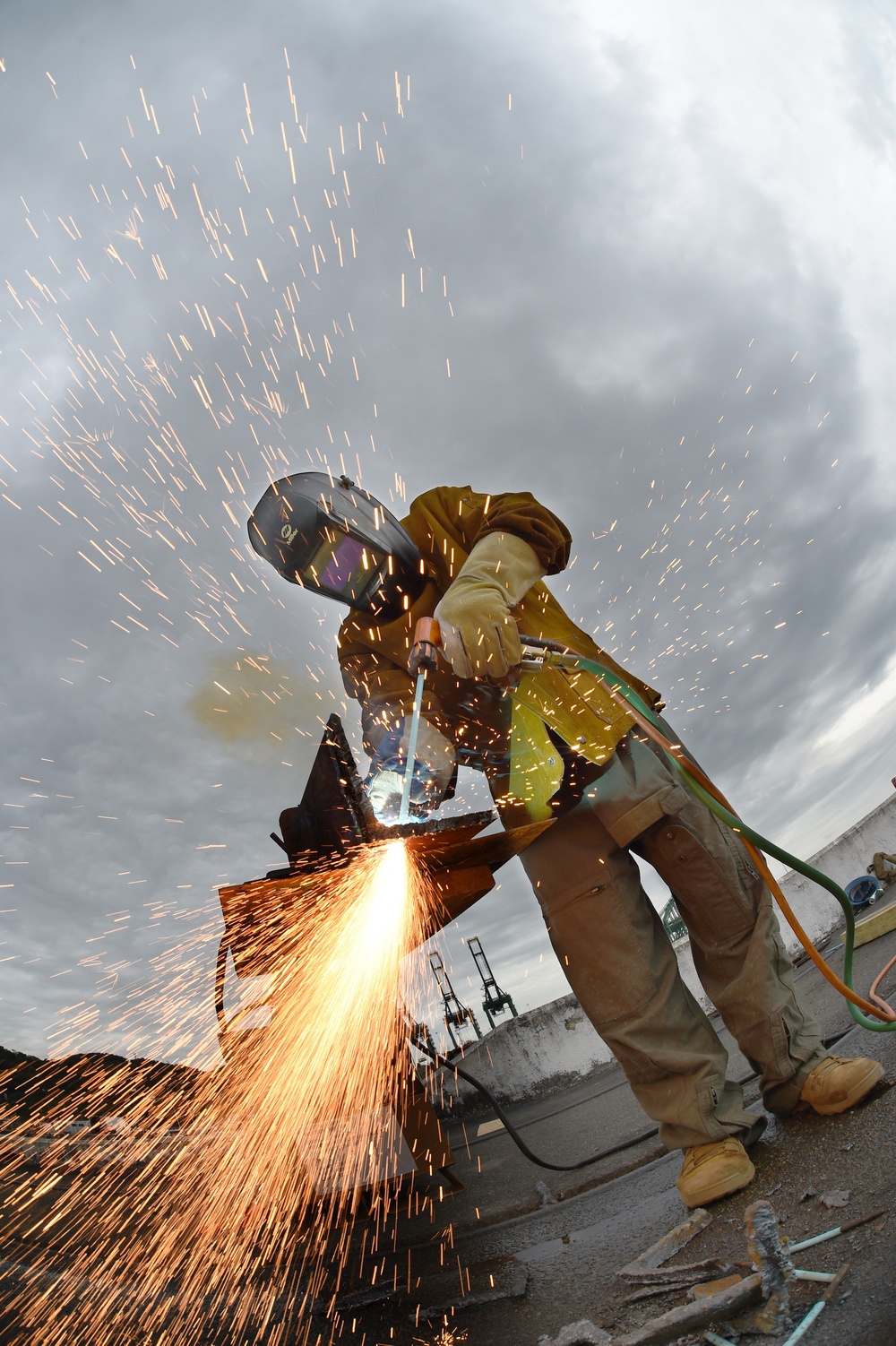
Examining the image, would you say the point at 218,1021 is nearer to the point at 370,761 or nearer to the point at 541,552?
the point at 370,761

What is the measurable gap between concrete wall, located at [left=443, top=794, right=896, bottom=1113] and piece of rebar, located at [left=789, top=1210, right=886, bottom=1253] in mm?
3939

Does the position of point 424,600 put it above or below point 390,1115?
above

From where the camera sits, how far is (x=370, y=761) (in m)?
2.32

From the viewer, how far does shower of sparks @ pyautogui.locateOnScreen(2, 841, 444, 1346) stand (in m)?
1.78

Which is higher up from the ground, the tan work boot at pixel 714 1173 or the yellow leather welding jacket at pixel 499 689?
the yellow leather welding jacket at pixel 499 689

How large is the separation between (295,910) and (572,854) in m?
0.94

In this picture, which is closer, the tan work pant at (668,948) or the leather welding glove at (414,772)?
the tan work pant at (668,948)

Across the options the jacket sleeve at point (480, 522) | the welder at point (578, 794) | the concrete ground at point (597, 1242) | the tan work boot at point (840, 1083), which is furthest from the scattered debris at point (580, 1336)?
the jacket sleeve at point (480, 522)

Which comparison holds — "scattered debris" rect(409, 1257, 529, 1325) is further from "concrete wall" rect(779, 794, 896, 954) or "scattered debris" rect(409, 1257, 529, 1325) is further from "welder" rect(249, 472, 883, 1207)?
"concrete wall" rect(779, 794, 896, 954)

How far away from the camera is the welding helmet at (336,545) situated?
2.41m

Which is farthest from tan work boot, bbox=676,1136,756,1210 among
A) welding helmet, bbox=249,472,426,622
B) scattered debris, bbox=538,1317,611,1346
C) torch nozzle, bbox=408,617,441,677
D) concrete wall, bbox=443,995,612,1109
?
concrete wall, bbox=443,995,612,1109

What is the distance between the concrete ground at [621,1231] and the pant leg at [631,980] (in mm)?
183

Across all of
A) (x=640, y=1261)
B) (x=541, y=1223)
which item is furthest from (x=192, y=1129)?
(x=640, y=1261)

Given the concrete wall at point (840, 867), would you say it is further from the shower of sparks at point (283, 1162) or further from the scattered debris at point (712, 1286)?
the scattered debris at point (712, 1286)
